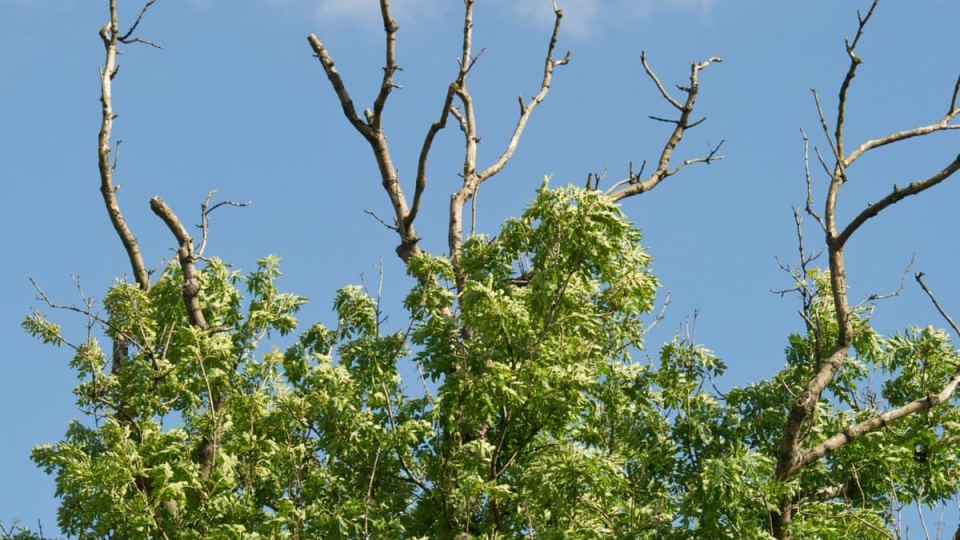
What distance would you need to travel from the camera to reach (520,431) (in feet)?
42.8

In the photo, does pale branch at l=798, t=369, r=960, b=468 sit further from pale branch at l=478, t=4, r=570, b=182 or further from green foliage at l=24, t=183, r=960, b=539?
pale branch at l=478, t=4, r=570, b=182

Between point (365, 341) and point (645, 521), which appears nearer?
point (645, 521)

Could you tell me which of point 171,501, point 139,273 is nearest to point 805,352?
point 171,501

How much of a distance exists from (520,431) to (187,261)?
626 cm

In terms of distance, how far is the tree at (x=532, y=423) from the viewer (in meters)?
11.9

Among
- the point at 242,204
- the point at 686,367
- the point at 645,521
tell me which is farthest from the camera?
the point at 242,204

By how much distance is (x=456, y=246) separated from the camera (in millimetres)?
18656

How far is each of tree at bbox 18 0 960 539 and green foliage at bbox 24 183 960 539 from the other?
3 centimetres

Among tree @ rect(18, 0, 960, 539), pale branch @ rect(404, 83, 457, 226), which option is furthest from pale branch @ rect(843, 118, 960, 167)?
pale branch @ rect(404, 83, 457, 226)

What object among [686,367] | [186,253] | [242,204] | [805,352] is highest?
[242,204]

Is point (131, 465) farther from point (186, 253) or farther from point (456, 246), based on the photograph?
point (456, 246)

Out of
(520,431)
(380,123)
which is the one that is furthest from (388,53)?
(520,431)

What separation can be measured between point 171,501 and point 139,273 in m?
5.60

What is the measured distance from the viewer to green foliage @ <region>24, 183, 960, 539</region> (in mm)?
12062
